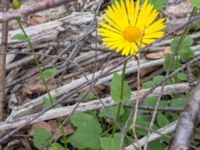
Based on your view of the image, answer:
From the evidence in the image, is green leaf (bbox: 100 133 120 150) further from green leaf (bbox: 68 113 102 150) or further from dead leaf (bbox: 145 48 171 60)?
dead leaf (bbox: 145 48 171 60)

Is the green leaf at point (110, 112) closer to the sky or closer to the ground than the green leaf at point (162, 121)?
closer to the sky

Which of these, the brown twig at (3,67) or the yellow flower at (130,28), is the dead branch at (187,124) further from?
the brown twig at (3,67)

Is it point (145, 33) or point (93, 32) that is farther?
point (93, 32)

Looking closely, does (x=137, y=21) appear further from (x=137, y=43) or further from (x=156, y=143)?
(x=156, y=143)

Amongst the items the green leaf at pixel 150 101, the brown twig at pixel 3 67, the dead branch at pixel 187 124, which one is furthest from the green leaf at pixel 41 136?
the dead branch at pixel 187 124

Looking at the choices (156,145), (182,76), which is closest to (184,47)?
(182,76)

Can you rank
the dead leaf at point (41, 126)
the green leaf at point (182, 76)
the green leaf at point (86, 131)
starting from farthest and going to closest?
the dead leaf at point (41, 126) < the green leaf at point (182, 76) < the green leaf at point (86, 131)

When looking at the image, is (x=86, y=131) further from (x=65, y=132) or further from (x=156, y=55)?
(x=156, y=55)

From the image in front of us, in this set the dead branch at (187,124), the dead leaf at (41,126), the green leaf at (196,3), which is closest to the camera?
the dead branch at (187,124)

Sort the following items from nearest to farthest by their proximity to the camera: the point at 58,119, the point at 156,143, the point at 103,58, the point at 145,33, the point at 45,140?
the point at 145,33, the point at 156,143, the point at 45,140, the point at 58,119, the point at 103,58

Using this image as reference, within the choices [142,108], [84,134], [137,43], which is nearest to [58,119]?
[84,134]
